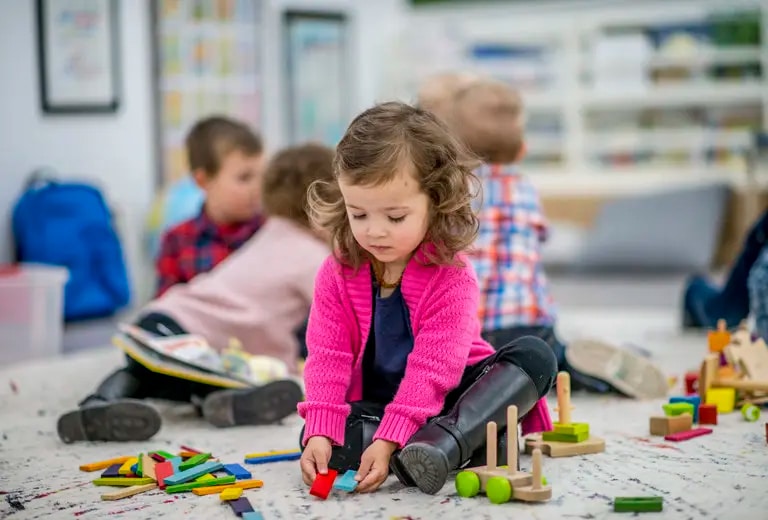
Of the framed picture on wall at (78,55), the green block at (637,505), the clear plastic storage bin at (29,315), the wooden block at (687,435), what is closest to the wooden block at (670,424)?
the wooden block at (687,435)

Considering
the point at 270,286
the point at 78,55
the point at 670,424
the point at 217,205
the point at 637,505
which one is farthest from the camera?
the point at 78,55

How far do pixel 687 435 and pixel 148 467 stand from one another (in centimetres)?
84

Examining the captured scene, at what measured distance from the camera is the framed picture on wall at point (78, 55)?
3645 millimetres

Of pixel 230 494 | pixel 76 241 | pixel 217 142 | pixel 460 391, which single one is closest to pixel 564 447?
pixel 460 391

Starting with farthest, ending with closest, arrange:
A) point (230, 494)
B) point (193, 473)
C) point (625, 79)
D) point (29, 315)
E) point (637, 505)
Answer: point (625, 79), point (29, 315), point (193, 473), point (230, 494), point (637, 505)

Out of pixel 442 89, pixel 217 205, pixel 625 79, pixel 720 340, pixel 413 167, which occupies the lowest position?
pixel 720 340

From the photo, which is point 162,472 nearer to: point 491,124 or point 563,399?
point 563,399

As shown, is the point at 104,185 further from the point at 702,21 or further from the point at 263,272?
the point at 702,21

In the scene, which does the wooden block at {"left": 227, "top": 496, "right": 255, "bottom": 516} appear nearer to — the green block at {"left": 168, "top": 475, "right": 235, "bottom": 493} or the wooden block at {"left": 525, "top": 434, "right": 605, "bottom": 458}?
the green block at {"left": 168, "top": 475, "right": 235, "bottom": 493}

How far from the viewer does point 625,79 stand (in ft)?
15.8

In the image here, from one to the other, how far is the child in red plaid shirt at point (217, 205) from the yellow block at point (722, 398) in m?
1.25

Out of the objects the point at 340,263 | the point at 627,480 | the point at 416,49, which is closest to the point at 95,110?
the point at 416,49

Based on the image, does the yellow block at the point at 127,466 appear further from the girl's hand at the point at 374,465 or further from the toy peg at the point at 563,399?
the toy peg at the point at 563,399

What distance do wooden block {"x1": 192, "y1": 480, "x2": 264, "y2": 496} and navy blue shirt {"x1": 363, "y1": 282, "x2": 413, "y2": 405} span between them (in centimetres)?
23
